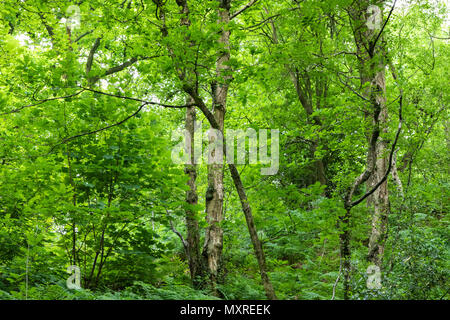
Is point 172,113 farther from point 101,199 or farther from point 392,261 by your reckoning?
point 392,261

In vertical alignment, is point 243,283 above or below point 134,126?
below

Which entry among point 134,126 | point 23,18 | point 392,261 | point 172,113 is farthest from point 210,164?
point 23,18

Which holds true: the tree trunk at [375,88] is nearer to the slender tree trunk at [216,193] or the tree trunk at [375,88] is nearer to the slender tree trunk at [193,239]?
the slender tree trunk at [216,193]

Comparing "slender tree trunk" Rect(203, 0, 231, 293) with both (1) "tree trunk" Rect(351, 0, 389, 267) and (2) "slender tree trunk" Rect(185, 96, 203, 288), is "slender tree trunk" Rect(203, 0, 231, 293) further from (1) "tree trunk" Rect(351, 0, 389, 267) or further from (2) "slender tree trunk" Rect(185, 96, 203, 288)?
(1) "tree trunk" Rect(351, 0, 389, 267)

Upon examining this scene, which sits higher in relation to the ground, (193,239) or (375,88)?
(375,88)

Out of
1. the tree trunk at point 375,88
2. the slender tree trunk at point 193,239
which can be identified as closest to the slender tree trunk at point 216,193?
the slender tree trunk at point 193,239

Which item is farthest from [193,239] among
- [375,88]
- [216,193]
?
[375,88]

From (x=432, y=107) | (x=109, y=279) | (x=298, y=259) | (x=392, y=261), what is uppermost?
(x=432, y=107)

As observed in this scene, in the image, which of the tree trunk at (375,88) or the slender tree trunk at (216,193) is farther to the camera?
the slender tree trunk at (216,193)

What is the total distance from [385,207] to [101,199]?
5276 millimetres

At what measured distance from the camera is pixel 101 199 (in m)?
5.25

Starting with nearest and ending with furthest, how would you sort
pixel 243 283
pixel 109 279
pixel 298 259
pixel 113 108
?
pixel 113 108
pixel 109 279
pixel 243 283
pixel 298 259

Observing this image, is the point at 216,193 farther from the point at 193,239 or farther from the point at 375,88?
the point at 375,88
